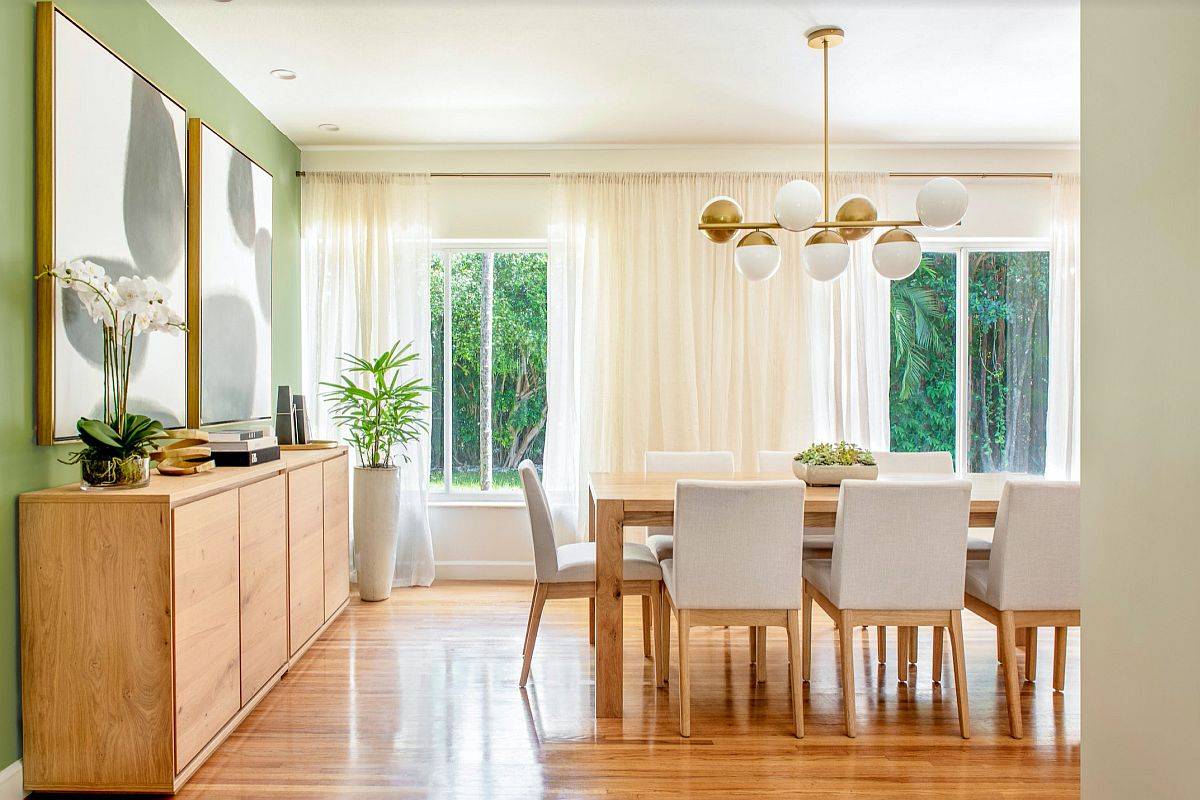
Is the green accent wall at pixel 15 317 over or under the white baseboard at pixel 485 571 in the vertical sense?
over

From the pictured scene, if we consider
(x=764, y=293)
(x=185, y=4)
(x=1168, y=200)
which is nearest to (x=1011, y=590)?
(x=1168, y=200)

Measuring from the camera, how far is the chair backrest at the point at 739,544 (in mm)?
2738

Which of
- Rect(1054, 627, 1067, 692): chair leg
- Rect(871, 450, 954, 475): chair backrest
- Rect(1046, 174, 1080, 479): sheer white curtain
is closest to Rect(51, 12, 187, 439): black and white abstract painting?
Rect(871, 450, 954, 475): chair backrest

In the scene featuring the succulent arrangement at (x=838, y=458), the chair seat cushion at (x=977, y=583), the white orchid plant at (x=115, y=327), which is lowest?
the chair seat cushion at (x=977, y=583)

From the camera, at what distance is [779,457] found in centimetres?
412

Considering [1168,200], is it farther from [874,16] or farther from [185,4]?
[185,4]

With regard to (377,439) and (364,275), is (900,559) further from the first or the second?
(364,275)

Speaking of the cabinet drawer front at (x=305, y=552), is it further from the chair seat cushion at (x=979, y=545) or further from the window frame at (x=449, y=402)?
the chair seat cushion at (x=979, y=545)

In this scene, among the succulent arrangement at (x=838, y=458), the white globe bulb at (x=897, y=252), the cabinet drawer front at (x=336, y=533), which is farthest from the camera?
the cabinet drawer front at (x=336, y=533)

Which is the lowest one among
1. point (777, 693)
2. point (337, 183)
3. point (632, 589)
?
point (777, 693)

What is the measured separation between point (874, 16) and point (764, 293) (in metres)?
1.92

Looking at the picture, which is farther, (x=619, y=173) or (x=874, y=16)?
(x=619, y=173)

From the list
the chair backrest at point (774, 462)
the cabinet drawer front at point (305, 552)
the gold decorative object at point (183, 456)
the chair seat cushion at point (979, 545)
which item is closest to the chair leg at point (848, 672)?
the chair seat cushion at point (979, 545)

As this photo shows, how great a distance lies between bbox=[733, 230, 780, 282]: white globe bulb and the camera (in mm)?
3371
